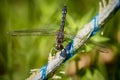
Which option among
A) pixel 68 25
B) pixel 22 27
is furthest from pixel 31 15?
pixel 68 25

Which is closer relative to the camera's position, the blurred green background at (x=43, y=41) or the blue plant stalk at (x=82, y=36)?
the blue plant stalk at (x=82, y=36)

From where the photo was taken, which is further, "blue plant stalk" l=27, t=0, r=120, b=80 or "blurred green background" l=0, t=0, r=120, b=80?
"blurred green background" l=0, t=0, r=120, b=80

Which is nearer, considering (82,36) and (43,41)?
(82,36)
